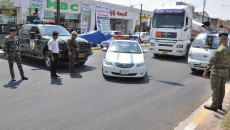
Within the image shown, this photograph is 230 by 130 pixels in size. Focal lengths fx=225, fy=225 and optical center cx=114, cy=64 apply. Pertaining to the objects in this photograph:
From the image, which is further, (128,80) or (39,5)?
(39,5)

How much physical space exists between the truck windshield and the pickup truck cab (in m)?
6.29

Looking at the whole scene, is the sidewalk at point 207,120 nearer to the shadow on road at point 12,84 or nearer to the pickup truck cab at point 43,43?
the shadow on road at point 12,84

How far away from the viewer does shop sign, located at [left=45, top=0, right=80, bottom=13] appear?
25.7m

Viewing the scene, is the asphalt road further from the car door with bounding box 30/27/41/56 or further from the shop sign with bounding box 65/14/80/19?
the shop sign with bounding box 65/14/80/19

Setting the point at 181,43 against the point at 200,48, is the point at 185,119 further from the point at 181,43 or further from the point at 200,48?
the point at 181,43

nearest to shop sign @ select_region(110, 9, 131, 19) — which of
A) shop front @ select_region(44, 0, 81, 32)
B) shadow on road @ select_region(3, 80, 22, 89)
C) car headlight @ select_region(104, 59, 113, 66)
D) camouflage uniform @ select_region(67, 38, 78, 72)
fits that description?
shop front @ select_region(44, 0, 81, 32)

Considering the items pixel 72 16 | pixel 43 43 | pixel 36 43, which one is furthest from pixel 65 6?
pixel 43 43

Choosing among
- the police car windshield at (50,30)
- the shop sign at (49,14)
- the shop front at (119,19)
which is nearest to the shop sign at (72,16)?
the shop sign at (49,14)

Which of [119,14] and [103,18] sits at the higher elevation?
[119,14]

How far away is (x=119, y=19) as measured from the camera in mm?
38906

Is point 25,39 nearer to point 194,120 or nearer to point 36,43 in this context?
point 36,43

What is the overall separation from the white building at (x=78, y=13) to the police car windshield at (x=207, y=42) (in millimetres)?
14518

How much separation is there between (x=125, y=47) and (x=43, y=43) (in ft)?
12.5

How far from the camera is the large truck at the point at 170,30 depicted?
14.7 metres
